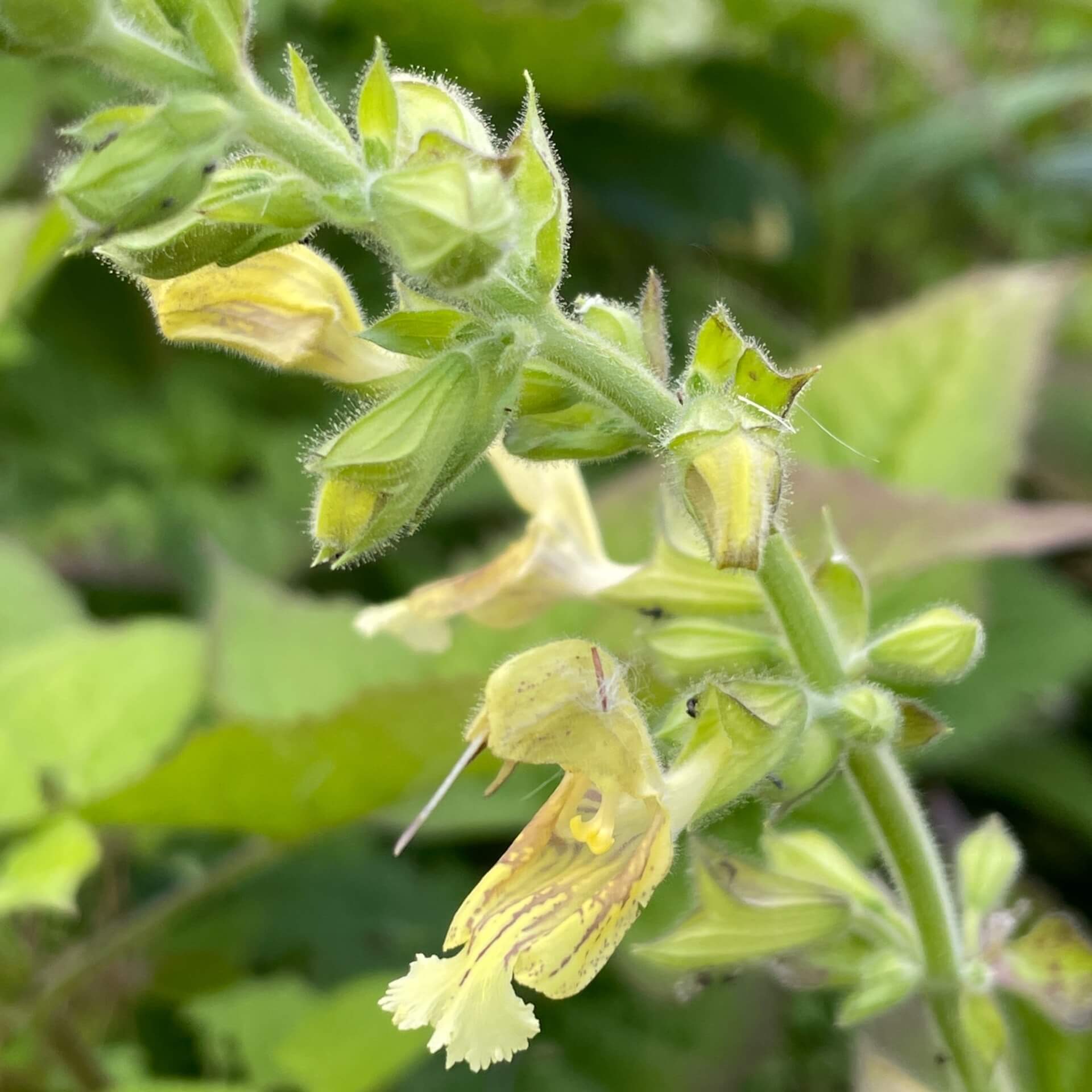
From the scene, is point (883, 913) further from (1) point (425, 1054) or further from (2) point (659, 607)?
Result: (1) point (425, 1054)

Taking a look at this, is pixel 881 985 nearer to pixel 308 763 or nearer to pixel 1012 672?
pixel 308 763

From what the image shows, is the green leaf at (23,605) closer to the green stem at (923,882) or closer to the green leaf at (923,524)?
the green leaf at (923,524)

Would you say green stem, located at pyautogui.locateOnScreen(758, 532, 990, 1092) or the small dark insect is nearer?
the small dark insect

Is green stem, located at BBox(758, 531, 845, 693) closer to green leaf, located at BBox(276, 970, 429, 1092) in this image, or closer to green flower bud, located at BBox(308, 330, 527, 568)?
green flower bud, located at BBox(308, 330, 527, 568)

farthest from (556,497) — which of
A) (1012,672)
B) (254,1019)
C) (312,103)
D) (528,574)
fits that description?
(1012,672)

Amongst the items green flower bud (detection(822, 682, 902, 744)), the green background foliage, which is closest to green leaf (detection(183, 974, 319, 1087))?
the green background foliage

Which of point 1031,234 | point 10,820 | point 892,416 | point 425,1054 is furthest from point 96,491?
point 1031,234
